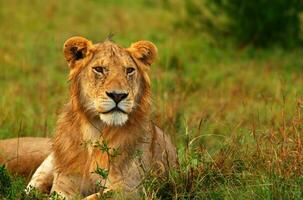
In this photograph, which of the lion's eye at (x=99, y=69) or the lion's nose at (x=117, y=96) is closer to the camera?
the lion's nose at (x=117, y=96)

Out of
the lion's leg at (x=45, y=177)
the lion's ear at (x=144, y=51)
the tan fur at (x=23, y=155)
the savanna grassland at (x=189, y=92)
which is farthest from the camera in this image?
the tan fur at (x=23, y=155)

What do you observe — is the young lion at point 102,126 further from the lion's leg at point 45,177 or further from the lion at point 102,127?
the lion's leg at point 45,177

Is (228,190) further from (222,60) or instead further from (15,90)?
(222,60)

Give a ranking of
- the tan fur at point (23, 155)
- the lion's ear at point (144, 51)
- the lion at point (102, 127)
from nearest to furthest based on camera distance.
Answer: the lion at point (102, 127) → the lion's ear at point (144, 51) → the tan fur at point (23, 155)

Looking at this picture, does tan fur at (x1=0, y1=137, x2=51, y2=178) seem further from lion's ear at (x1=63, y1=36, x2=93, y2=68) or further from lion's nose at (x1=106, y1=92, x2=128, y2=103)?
lion's nose at (x1=106, y1=92, x2=128, y2=103)

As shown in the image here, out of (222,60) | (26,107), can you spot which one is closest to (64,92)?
(26,107)

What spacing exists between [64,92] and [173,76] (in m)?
1.08

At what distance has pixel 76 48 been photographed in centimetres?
459

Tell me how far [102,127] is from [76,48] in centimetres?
46

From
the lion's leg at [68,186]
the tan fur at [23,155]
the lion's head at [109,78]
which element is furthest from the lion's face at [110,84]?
the tan fur at [23,155]

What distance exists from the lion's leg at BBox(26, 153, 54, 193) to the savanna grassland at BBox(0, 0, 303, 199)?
10cm

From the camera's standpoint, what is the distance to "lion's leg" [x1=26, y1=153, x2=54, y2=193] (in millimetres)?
4922

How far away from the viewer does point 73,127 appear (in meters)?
4.60

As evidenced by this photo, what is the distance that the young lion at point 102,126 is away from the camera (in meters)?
4.41
